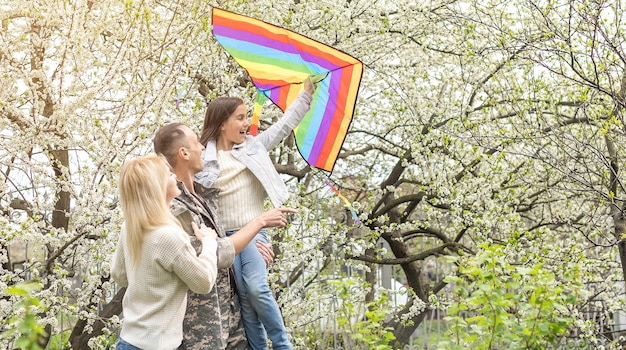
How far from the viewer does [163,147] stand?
3479mm

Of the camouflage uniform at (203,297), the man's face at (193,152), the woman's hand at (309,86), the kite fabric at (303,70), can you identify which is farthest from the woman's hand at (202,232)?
the kite fabric at (303,70)

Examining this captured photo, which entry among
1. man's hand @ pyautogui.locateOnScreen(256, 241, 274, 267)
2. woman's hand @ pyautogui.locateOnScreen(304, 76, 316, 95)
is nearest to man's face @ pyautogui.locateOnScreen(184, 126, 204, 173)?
man's hand @ pyautogui.locateOnScreen(256, 241, 274, 267)

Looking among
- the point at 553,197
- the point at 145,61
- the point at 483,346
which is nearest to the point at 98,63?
the point at 145,61

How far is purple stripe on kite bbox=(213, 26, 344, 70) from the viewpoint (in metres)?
4.46

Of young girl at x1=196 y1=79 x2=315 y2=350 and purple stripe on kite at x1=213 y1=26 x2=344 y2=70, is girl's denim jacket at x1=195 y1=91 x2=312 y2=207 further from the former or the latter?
purple stripe on kite at x1=213 y1=26 x2=344 y2=70

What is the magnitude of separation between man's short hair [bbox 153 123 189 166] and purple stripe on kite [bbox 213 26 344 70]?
3.70 ft

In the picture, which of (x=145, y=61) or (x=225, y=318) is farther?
(x=145, y=61)

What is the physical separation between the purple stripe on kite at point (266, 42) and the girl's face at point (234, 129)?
680 millimetres

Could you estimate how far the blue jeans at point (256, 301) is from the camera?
3725mm

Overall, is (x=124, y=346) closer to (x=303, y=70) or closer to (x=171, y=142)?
(x=171, y=142)

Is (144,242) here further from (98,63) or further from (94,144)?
(98,63)

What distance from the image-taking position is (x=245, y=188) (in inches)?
154

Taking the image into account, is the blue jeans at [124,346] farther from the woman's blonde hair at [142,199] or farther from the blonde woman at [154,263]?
the woman's blonde hair at [142,199]

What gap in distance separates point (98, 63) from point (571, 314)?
364 cm
